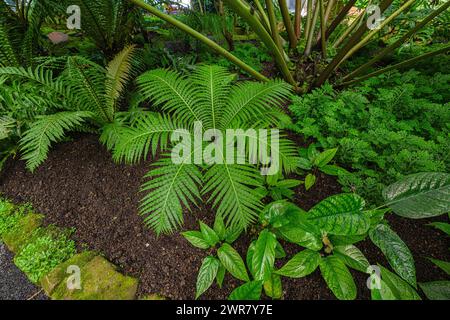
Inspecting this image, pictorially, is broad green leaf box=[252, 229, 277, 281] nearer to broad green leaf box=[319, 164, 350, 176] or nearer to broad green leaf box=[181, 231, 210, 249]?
broad green leaf box=[181, 231, 210, 249]

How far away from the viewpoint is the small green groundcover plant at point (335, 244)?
1021mm

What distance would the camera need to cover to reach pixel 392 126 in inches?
64.7

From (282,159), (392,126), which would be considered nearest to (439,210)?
(282,159)

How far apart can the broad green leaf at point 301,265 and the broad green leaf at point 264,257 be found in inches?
2.0

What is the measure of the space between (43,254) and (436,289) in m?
1.86

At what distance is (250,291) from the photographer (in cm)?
94

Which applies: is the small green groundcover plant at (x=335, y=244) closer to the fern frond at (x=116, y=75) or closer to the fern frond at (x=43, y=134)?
the fern frond at (x=43, y=134)

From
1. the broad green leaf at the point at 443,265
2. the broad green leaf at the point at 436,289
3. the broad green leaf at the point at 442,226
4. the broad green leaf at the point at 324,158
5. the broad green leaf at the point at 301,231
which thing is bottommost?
the broad green leaf at the point at 436,289

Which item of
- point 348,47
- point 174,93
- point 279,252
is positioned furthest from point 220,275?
point 348,47

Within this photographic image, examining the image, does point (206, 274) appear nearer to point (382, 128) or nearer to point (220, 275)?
point (220, 275)

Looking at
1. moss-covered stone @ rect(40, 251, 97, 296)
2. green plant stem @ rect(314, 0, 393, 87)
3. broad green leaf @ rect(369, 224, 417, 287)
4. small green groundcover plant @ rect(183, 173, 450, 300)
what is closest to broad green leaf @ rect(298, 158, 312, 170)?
small green groundcover plant @ rect(183, 173, 450, 300)

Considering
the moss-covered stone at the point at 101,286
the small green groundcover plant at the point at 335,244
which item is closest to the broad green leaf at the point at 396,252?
the small green groundcover plant at the point at 335,244

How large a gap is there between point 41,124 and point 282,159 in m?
1.38
